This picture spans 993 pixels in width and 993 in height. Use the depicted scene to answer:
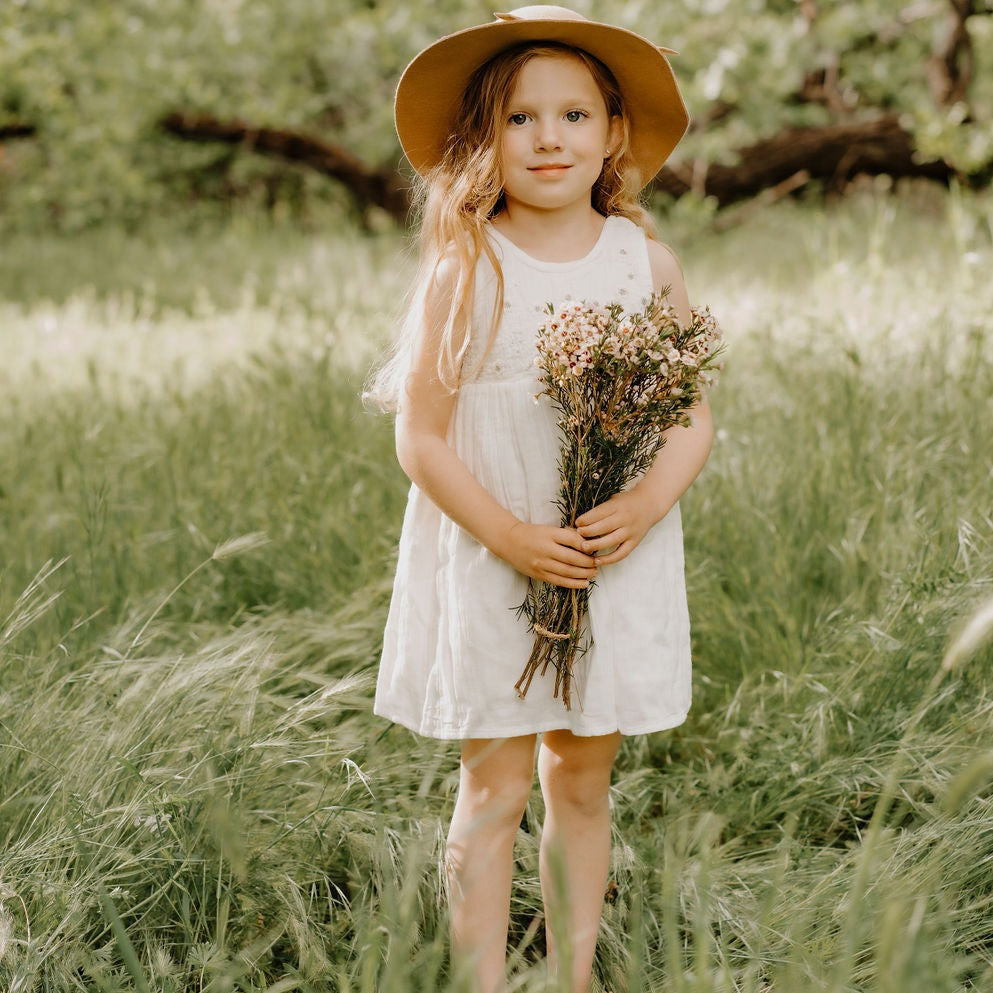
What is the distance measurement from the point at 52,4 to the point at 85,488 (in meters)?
7.68

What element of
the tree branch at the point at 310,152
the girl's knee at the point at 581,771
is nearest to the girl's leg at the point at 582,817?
the girl's knee at the point at 581,771

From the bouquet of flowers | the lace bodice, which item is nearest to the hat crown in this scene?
the lace bodice

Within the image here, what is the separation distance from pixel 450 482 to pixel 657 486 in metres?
0.37

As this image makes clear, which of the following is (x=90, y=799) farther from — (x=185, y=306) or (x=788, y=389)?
(x=185, y=306)

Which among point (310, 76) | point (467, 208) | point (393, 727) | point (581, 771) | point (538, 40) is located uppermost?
point (310, 76)

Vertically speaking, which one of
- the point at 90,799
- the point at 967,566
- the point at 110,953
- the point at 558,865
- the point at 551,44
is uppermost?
the point at 551,44

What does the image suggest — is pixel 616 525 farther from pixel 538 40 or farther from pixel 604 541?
pixel 538 40

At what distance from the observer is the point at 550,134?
1.95 metres

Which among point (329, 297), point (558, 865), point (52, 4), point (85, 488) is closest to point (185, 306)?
point (329, 297)

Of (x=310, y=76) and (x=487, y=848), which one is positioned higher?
(x=310, y=76)

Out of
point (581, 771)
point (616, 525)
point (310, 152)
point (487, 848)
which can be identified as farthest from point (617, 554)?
point (310, 152)

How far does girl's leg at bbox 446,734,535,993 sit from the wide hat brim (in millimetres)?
1125

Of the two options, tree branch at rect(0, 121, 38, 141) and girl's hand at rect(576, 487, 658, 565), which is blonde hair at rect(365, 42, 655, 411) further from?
tree branch at rect(0, 121, 38, 141)

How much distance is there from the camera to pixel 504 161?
2004 millimetres
